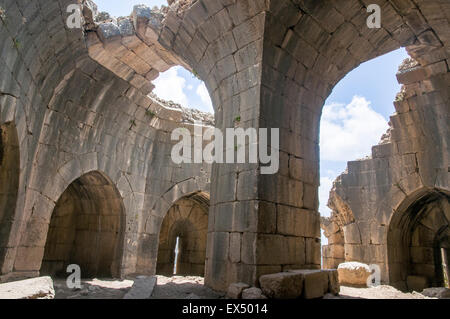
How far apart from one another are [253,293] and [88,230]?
7.06 meters

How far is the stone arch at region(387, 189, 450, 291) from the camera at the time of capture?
29.4ft

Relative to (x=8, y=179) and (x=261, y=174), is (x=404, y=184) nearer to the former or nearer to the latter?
(x=261, y=174)

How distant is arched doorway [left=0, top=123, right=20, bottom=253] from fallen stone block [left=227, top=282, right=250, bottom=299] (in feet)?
13.0

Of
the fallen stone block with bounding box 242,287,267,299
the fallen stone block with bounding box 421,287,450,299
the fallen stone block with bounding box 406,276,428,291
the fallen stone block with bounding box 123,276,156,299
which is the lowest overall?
the fallen stone block with bounding box 406,276,428,291

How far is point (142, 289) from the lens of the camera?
14.1 ft

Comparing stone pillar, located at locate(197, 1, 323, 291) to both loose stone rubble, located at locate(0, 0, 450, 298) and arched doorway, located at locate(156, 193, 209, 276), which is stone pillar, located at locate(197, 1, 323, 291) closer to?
loose stone rubble, located at locate(0, 0, 450, 298)

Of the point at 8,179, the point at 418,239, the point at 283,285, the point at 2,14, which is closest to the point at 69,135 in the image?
the point at 8,179

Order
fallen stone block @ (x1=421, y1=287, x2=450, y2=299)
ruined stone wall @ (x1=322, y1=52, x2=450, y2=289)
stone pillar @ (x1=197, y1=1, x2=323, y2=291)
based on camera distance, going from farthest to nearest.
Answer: ruined stone wall @ (x1=322, y1=52, x2=450, y2=289), fallen stone block @ (x1=421, y1=287, x2=450, y2=299), stone pillar @ (x1=197, y1=1, x2=323, y2=291)

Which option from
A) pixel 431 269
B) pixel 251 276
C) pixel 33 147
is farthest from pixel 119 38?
pixel 431 269

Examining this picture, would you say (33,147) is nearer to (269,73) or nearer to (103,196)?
(103,196)

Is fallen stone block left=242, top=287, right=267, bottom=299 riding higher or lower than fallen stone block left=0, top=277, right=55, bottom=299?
higher

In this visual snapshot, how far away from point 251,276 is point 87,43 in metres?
5.78

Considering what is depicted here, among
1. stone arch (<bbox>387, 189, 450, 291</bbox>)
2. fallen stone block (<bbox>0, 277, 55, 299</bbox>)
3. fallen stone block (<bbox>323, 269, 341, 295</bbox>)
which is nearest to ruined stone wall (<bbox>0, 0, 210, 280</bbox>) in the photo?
fallen stone block (<bbox>0, 277, 55, 299</bbox>)

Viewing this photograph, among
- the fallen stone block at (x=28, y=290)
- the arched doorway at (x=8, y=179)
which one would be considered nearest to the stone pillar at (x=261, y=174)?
the fallen stone block at (x=28, y=290)
